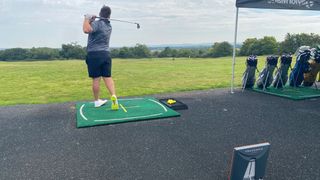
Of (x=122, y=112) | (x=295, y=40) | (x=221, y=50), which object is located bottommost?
(x=122, y=112)

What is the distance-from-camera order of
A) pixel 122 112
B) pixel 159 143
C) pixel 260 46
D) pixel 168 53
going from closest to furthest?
pixel 159 143 < pixel 122 112 < pixel 260 46 < pixel 168 53

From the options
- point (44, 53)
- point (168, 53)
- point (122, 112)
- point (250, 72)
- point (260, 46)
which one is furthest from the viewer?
point (168, 53)

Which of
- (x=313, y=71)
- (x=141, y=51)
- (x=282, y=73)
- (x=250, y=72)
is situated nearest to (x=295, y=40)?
(x=141, y=51)

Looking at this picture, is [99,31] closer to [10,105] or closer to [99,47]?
[99,47]

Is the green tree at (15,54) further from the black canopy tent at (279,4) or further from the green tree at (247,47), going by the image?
the black canopy tent at (279,4)

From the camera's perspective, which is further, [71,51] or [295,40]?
[71,51]

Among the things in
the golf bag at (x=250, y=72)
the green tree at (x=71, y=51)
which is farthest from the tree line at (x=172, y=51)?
the golf bag at (x=250, y=72)

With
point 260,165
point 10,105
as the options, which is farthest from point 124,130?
point 10,105

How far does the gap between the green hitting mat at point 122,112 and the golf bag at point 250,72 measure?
3054 millimetres

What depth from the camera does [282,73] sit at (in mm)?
7984

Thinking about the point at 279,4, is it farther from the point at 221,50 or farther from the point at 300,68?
the point at 221,50

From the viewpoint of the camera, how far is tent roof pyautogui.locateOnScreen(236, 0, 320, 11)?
270 inches

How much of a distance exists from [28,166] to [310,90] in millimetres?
7661

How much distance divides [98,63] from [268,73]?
5.04 m
